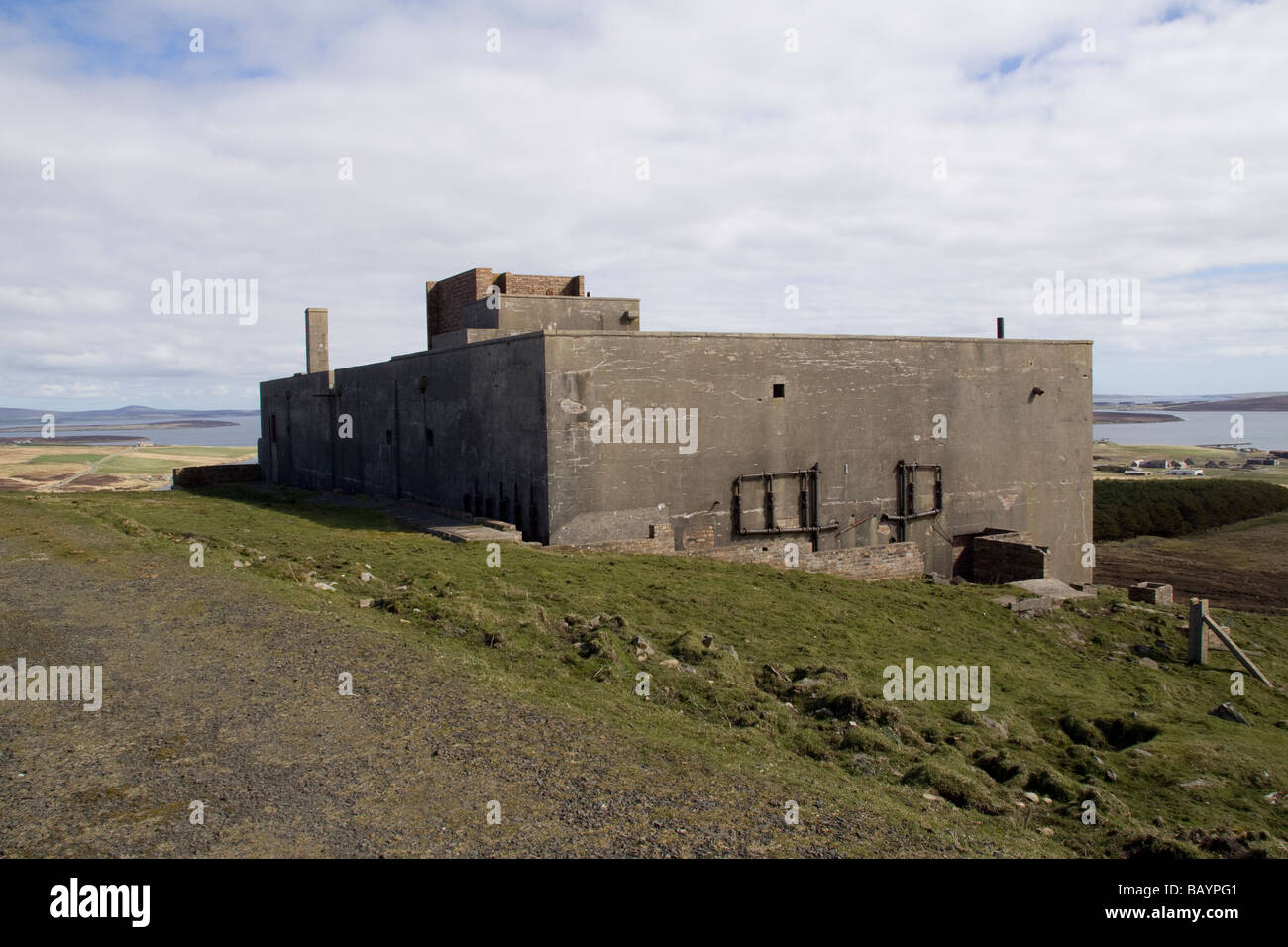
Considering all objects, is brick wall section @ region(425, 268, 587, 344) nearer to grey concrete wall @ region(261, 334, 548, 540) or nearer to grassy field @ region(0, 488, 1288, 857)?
grey concrete wall @ region(261, 334, 548, 540)

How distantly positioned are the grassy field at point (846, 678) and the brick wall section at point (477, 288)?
379 inches

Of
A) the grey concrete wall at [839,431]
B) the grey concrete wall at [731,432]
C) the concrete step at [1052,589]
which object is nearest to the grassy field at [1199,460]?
the grey concrete wall at [839,431]

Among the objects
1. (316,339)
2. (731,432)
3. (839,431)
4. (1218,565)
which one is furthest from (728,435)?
(1218,565)

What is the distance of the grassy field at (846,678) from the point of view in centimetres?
807

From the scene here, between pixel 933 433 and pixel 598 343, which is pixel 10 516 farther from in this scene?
pixel 933 433

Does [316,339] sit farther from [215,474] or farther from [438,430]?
[438,430]

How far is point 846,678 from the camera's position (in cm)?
1147

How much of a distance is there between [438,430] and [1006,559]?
15.9 m

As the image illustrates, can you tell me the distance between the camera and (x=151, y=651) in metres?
9.62

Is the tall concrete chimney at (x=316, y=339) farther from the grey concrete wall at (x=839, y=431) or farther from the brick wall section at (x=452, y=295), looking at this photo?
the grey concrete wall at (x=839, y=431)

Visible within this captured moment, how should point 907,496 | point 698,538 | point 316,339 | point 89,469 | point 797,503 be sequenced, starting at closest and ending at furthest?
point 698,538 → point 797,503 → point 907,496 → point 316,339 → point 89,469
